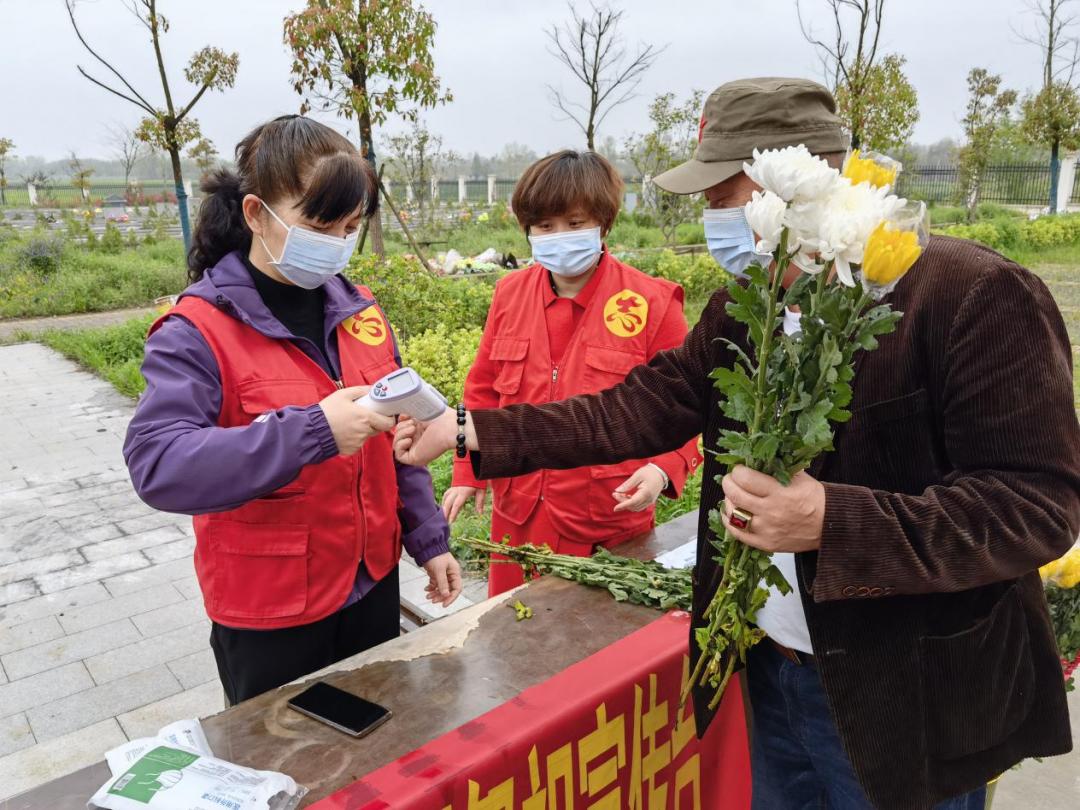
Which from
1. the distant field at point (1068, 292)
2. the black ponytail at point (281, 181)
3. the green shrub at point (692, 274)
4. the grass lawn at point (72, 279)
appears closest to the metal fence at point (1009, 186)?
the distant field at point (1068, 292)

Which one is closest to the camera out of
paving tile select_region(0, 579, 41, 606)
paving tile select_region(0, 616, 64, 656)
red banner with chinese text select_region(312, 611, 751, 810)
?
red banner with chinese text select_region(312, 611, 751, 810)

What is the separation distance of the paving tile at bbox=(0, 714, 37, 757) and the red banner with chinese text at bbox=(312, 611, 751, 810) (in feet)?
7.63

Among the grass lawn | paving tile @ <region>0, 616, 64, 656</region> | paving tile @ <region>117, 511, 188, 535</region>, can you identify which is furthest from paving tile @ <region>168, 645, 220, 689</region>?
the grass lawn

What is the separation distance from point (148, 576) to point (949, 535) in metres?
4.10

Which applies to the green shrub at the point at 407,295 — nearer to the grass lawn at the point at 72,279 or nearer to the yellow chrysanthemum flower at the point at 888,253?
the yellow chrysanthemum flower at the point at 888,253

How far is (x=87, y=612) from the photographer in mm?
3801

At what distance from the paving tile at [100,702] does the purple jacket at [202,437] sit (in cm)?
196

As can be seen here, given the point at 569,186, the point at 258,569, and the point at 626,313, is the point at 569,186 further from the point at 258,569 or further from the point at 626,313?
the point at 258,569

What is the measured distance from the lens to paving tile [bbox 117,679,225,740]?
2.98m

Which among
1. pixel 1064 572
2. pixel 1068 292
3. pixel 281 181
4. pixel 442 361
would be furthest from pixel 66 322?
pixel 1068 292

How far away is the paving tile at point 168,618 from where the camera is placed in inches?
145

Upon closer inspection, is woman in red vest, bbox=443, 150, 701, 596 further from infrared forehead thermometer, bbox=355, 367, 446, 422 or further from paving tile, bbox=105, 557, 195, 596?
paving tile, bbox=105, 557, 195, 596

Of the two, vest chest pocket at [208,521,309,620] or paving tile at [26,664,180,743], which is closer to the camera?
vest chest pocket at [208,521,309,620]

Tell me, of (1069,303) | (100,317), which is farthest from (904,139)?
(100,317)
